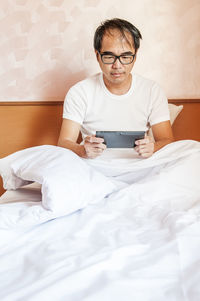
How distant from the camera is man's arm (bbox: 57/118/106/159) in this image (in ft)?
4.27

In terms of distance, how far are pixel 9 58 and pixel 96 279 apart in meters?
1.69

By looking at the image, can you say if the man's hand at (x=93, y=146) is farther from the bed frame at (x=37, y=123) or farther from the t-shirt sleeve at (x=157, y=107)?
the bed frame at (x=37, y=123)

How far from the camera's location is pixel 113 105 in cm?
169

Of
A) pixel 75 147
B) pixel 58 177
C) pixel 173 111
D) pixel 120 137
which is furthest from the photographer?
pixel 173 111

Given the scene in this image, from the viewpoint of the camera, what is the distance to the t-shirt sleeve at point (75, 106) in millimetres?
1665

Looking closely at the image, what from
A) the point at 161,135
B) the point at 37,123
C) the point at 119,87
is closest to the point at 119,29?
the point at 119,87

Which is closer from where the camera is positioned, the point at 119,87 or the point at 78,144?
the point at 78,144

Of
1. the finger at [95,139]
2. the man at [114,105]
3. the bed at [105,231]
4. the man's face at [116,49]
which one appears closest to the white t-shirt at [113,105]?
the man at [114,105]

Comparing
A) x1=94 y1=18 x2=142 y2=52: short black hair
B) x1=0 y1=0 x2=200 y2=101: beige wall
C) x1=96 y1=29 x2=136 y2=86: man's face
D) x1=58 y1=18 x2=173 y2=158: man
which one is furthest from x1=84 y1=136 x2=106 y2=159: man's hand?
x1=0 y1=0 x2=200 y2=101: beige wall

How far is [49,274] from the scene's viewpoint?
694mm

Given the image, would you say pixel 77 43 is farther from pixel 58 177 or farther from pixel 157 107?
pixel 58 177

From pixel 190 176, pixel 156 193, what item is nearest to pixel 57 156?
pixel 156 193

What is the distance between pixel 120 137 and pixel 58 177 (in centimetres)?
31

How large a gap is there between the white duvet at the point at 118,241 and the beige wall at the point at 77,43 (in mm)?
820
